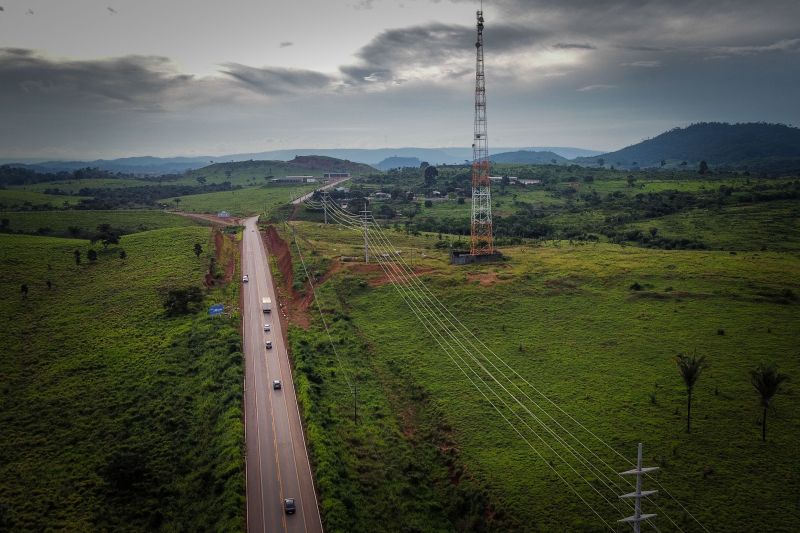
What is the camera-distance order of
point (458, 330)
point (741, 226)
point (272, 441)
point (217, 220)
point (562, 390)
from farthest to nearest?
point (217, 220) → point (741, 226) → point (458, 330) → point (562, 390) → point (272, 441)

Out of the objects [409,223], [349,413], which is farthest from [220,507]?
[409,223]

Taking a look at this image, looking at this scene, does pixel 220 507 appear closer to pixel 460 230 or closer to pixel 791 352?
pixel 791 352

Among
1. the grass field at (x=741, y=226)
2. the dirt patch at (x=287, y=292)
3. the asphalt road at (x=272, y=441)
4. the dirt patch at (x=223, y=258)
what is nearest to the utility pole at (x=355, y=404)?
the asphalt road at (x=272, y=441)

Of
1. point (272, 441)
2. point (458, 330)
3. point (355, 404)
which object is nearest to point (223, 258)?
point (458, 330)

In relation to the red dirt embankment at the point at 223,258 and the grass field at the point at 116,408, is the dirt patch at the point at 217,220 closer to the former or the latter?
the red dirt embankment at the point at 223,258

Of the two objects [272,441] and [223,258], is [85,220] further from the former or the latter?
[272,441]

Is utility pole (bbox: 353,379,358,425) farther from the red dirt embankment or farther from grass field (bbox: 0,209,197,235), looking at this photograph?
grass field (bbox: 0,209,197,235)

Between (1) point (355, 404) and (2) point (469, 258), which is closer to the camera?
(1) point (355, 404)
